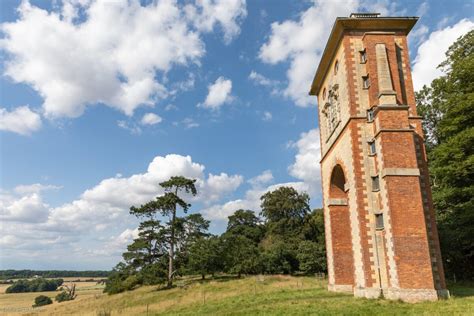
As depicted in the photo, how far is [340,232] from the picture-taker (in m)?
21.3

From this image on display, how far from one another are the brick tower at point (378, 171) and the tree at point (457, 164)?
23.4ft

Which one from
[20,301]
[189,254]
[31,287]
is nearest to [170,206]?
[189,254]

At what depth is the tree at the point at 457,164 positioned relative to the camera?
→ 22375mm

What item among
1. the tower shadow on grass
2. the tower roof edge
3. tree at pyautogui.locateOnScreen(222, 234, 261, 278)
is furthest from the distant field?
the tower roof edge

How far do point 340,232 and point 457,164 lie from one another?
31.0 feet

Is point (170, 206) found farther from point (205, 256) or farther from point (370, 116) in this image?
point (370, 116)

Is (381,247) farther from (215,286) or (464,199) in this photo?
(215,286)

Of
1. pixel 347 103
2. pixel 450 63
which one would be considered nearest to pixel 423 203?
pixel 347 103

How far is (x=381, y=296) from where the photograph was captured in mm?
15055

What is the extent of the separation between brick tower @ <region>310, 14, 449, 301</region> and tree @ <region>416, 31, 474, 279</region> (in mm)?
7145

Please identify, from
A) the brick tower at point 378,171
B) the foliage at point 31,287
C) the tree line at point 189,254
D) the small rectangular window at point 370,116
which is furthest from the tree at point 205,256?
the foliage at point 31,287

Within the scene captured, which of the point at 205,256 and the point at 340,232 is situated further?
the point at 205,256

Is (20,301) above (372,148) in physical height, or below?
below

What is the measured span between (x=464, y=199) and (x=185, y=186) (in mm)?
27187
